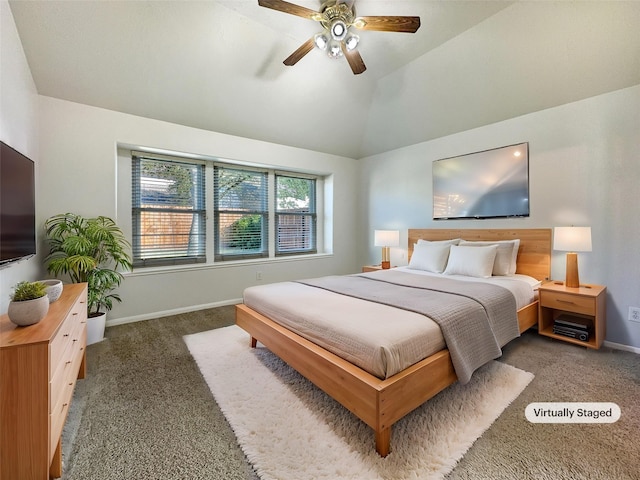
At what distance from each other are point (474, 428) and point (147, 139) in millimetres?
3960

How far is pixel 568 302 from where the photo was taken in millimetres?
2512

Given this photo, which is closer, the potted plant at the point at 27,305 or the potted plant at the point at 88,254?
the potted plant at the point at 27,305

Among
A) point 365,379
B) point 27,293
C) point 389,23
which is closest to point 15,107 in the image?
point 27,293

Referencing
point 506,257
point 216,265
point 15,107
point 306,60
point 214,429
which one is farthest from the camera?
point 216,265

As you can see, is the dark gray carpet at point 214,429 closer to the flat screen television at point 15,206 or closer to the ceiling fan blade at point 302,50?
the flat screen television at point 15,206

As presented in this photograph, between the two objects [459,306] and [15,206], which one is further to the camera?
[459,306]

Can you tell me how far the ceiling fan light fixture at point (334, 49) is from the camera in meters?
2.33

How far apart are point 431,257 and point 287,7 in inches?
112

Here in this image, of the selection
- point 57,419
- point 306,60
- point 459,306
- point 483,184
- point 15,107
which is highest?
point 306,60

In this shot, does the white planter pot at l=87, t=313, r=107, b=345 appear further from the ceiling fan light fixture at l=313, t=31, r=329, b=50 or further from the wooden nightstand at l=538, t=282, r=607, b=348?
the wooden nightstand at l=538, t=282, r=607, b=348

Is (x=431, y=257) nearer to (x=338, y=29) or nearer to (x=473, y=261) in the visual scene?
(x=473, y=261)

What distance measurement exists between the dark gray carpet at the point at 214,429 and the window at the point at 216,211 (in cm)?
164

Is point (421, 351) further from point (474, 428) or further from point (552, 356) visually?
point (552, 356)

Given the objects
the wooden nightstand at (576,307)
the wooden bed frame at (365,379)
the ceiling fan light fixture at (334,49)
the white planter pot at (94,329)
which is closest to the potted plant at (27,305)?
the wooden bed frame at (365,379)
